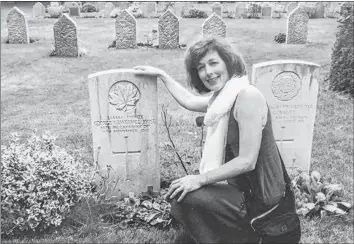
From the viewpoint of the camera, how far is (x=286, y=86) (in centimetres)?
459

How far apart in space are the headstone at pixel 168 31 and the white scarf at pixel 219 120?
9881mm

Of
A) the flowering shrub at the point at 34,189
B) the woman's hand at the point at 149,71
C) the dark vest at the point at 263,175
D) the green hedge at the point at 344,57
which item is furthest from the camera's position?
the green hedge at the point at 344,57

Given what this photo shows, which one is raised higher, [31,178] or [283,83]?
[283,83]

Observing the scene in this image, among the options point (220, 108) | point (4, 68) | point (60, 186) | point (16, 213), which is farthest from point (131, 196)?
point (4, 68)

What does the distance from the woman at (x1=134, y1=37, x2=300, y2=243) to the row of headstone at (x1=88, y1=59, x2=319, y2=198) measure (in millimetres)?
1259

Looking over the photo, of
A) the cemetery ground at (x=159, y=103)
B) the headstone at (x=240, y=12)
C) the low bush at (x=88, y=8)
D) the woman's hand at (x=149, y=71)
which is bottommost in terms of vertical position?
the cemetery ground at (x=159, y=103)

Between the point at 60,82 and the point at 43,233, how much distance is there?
625 centimetres

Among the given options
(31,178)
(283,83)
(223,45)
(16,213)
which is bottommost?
(16,213)

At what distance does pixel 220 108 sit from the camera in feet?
9.30

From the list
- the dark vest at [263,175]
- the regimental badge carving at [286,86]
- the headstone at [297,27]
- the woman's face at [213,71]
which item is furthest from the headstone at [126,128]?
the headstone at [297,27]

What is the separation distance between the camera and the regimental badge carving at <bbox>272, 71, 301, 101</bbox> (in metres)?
4.57

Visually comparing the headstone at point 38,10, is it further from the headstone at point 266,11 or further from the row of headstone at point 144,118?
the row of headstone at point 144,118

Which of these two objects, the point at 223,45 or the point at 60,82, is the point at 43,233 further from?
the point at 60,82

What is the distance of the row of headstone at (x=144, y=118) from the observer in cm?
409
